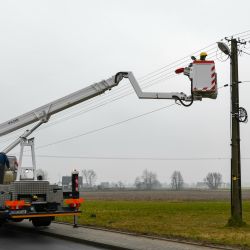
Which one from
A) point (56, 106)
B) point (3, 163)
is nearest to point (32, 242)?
point (3, 163)

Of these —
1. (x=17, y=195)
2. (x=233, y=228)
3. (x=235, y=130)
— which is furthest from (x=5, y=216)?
(x=235, y=130)

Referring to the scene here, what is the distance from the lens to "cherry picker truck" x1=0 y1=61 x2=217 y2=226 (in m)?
12.2

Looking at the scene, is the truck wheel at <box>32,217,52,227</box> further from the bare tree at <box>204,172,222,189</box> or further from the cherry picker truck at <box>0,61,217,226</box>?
the bare tree at <box>204,172,222,189</box>

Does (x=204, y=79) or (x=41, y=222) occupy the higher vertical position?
(x=204, y=79)

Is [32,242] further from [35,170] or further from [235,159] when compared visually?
[235,159]

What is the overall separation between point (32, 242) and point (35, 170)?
2.93m

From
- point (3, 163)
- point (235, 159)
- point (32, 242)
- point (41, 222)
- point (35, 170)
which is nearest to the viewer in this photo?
point (32, 242)

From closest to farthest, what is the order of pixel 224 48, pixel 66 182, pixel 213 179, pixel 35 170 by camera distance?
pixel 35 170 → pixel 66 182 → pixel 224 48 → pixel 213 179

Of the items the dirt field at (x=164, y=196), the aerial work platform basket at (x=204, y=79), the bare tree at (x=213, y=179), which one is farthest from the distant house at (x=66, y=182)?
the bare tree at (x=213, y=179)

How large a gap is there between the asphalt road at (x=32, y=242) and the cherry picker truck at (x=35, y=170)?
55cm

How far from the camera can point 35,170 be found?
14.8 m

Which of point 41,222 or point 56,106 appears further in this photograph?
point 41,222

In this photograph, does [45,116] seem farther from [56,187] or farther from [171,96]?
[171,96]

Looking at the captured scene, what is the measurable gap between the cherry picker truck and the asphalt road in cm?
55
